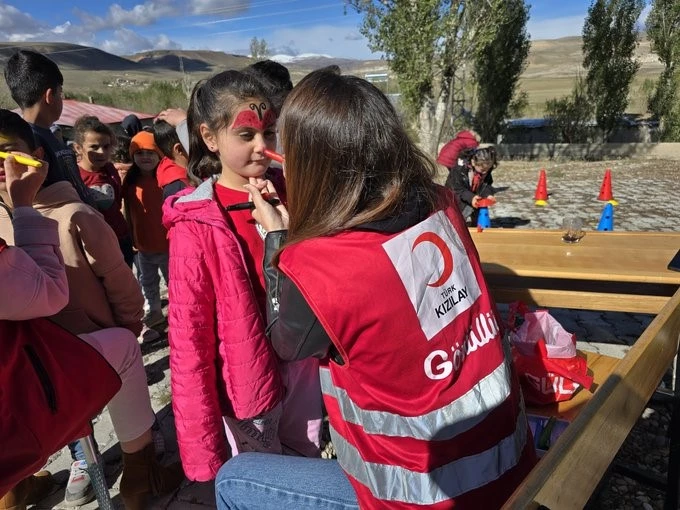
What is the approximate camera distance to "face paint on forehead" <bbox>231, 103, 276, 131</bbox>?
5.37 feet

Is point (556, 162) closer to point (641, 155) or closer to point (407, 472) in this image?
point (641, 155)

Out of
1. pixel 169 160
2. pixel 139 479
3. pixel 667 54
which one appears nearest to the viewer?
pixel 139 479

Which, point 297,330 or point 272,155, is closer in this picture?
point 297,330

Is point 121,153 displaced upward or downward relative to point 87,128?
downward

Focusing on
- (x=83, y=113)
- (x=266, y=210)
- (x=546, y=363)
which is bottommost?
(x=546, y=363)

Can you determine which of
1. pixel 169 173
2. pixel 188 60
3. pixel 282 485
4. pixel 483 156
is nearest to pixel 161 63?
pixel 188 60

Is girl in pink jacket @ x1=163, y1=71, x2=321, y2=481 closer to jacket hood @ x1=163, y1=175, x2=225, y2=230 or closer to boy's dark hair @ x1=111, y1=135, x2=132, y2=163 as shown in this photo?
jacket hood @ x1=163, y1=175, x2=225, y2=230

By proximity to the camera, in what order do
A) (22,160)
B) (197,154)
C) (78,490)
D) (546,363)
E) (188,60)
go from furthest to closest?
(188,60) < (78,490) < (546,363) < (197,154) < (22,160)

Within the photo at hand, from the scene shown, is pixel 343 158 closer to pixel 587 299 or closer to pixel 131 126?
pixel 587 299

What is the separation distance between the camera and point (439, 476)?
101 centimetres

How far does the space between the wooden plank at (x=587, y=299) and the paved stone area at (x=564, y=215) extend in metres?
1.10

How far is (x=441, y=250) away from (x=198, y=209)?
0.89 m

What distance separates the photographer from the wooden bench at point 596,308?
974mm

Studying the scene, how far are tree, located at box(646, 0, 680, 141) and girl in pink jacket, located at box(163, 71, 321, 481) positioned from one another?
15151 millimetres
